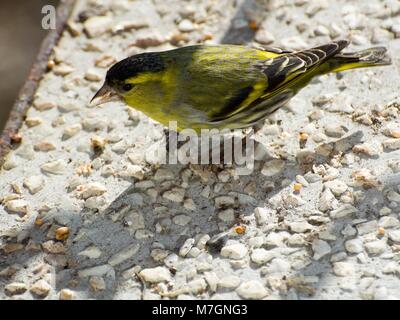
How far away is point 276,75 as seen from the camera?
3.55m

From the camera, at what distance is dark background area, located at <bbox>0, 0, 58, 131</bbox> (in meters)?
5.72


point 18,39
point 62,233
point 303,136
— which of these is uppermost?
point 303,136

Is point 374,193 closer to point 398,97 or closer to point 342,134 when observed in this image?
point 342,134

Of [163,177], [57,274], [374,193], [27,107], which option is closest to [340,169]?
[374,193]

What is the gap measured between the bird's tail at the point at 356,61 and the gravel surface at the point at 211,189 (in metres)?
0.19

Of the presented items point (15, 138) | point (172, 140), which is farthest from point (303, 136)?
point (15, 138)

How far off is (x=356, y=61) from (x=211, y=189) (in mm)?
Answer: 1042

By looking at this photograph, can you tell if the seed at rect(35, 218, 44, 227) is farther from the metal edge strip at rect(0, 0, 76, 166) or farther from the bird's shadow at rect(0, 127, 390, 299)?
the metal edge strip at rect(0, 0, 76, 166)

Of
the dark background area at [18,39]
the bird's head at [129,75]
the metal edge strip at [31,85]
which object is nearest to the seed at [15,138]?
the metal edge strip at [31,85]

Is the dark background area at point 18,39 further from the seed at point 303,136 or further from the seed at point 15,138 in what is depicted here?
the seed at point 303,136

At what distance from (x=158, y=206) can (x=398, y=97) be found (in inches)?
57.1

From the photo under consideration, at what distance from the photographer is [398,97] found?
3760mm

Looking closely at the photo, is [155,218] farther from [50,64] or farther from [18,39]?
[18,39]

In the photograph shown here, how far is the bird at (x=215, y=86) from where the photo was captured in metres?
3.52
